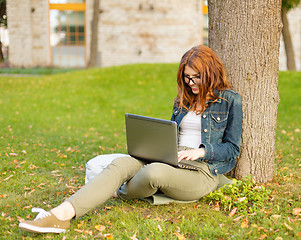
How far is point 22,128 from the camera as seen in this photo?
7.07 meters

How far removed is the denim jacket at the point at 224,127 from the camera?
121 inches

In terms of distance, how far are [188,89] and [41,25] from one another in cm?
1490

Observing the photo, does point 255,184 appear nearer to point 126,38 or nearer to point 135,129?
point 135,129

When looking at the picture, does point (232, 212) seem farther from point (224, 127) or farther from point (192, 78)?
point (192, 78)

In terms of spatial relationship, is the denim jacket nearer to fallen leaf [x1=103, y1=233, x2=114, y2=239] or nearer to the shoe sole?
fallen leaf [x1=103, y1=233, x2=114, y2=239]

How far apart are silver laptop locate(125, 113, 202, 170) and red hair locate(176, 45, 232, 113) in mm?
519

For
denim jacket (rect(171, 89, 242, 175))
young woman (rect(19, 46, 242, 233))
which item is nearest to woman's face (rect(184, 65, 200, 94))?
young woman (rect(19, 46, 242, 233))

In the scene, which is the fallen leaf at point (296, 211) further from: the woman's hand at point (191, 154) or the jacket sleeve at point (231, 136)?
the woman's hand at point (191, 154)

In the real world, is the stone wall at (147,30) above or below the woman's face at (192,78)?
above

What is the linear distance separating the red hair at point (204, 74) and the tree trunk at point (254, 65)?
28cm

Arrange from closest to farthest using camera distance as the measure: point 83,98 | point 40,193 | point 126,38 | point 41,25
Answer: point 40,193 → point 83,98 → point 41,25 → point 126,38

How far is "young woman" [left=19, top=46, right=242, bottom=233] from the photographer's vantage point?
281 centimetres

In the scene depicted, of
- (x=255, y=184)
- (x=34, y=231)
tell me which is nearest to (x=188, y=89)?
(x=255, y=184)

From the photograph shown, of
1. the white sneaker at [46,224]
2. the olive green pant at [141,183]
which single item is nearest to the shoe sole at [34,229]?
the white sneaker at [46,224]
